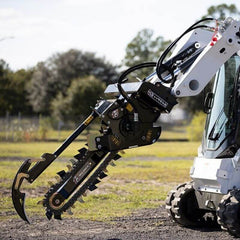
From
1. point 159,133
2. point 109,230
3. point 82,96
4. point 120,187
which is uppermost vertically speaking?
point 82,96

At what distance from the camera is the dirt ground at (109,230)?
318 inches

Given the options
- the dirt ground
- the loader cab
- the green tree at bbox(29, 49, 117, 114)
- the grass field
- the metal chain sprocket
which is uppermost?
the green tree at bbox(29, 49, 117, 114)

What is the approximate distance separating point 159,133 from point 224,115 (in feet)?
3.43

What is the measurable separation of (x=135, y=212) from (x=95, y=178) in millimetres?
3156

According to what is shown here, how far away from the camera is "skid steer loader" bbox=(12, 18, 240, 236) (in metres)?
7.39

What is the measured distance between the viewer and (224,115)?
8.20m

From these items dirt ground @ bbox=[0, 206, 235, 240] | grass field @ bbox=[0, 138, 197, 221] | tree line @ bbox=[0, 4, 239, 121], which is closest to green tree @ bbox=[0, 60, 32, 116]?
tree line @ bbox=[0, 4, 239, 121]

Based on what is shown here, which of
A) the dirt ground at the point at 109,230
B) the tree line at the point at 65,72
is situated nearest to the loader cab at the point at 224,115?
the dirt ground at the point at 109,230

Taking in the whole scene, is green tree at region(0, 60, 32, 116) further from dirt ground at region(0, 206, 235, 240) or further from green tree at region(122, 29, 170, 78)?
dirt ground at region(0, 206, 235, 240)

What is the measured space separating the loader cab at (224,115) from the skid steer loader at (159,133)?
0.5 inches

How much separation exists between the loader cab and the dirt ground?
110 cm

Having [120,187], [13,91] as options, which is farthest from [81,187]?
[13,91]

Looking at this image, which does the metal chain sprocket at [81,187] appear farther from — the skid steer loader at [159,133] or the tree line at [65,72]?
the tree line at [65,72]

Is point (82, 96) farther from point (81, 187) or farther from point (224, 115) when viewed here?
point (81, 187)
